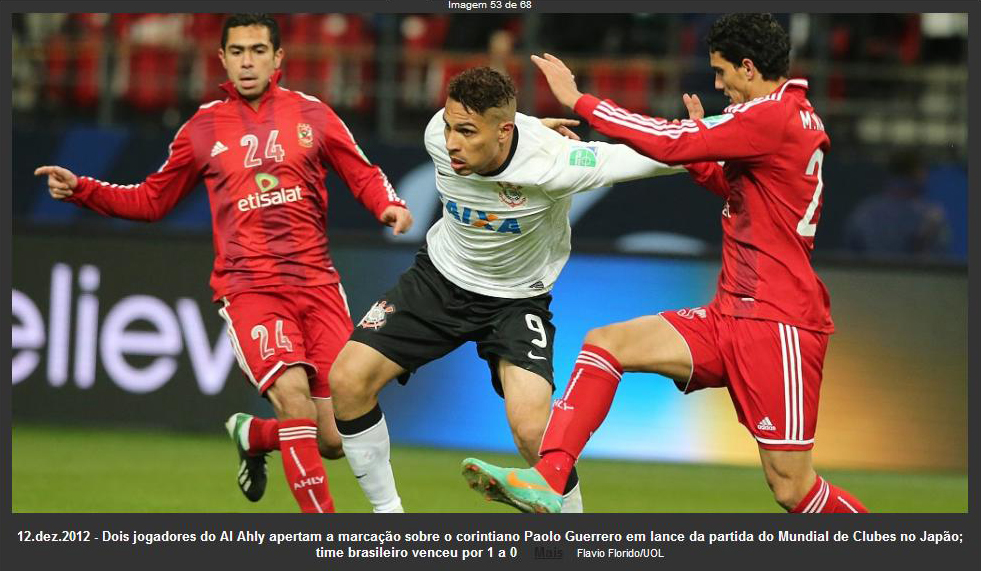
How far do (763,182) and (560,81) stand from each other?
0.88 meters

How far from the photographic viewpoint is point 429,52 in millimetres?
12906

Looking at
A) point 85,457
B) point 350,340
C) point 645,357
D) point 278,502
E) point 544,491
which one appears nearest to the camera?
point 544,491

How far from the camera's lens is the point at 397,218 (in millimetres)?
6348

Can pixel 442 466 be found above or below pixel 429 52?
below

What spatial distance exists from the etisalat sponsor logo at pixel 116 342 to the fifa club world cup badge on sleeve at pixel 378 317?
11.3 ft

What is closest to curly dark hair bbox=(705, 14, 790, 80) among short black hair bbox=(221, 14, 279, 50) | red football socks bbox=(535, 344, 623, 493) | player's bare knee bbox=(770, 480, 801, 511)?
red football socks bbox=(535, 344, 623, 493)

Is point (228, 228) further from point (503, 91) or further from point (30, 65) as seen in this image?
point (30, 65)

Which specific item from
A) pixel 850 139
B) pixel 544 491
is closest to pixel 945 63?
pixel 850 139

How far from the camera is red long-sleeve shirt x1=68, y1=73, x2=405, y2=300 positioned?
6.77m

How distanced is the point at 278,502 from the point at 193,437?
7.64 feet

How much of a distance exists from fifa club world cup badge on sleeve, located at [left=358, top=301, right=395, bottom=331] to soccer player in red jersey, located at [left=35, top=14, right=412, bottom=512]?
0.36 meters

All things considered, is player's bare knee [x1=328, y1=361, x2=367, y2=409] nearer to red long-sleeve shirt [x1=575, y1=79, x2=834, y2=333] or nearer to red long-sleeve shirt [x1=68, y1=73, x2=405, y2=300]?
red long-sleeve shirt [x1=68, y1=73, x2=405, y2=300]

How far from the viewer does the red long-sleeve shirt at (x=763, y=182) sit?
18.4 feet

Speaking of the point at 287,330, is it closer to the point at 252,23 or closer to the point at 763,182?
the point at 252,23
